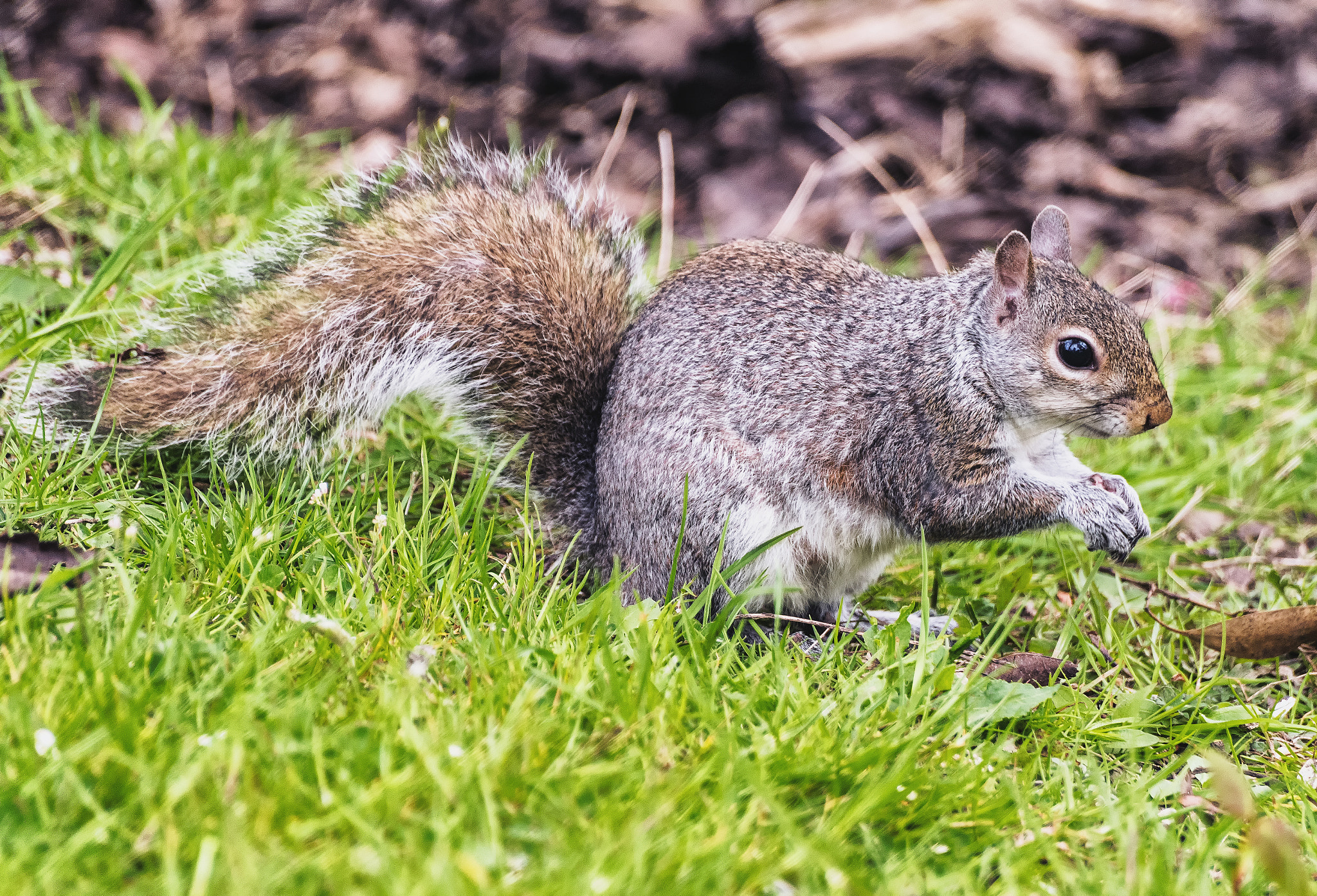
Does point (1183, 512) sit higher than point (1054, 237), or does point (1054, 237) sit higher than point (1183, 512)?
point (1054, 237)

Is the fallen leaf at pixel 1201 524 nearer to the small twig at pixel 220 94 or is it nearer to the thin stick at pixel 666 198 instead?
the thin stick at pixel 666 198

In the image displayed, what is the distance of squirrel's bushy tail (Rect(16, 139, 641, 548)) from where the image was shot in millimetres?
2307

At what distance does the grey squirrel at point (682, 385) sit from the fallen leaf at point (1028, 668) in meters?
0.31

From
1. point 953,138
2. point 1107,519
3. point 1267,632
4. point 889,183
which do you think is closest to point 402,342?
point 1107,519

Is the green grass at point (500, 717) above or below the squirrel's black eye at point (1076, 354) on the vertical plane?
below

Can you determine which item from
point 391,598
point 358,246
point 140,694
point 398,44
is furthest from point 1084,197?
point 140,694

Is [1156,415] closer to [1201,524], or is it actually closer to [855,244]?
[1201,524]

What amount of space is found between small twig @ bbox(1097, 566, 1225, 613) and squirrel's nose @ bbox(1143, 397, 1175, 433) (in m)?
0.45

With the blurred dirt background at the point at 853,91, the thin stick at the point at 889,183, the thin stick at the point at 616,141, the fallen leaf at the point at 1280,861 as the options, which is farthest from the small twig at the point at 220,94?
the fallen leaf at the point at 1280,861

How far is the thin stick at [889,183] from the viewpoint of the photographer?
13.0ft

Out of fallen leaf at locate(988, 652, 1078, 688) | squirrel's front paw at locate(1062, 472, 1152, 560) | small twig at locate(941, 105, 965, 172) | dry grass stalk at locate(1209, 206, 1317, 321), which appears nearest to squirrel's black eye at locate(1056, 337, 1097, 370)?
squirrel's front paw at locate(1062, 472, 1152, 560)

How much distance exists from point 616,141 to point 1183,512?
2.41 m

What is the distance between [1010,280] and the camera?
237 cm

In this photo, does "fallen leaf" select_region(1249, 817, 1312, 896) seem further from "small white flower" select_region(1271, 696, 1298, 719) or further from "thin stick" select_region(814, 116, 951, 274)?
"thin stick" select_region(814, 116, 951, 274)
